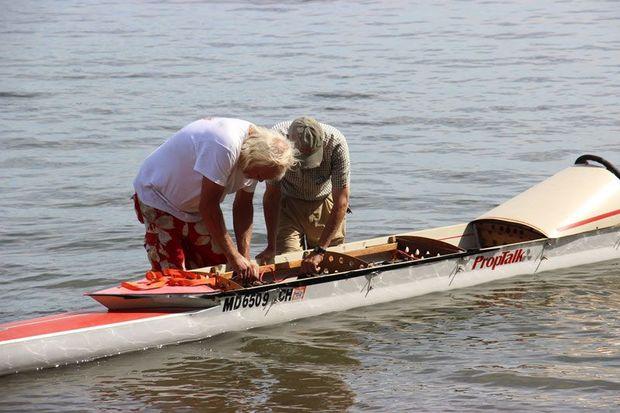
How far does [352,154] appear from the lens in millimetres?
18047

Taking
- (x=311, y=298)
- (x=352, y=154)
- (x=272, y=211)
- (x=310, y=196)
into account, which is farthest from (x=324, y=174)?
(x=352, y=154)

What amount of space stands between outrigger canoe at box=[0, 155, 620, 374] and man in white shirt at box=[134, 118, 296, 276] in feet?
0.83

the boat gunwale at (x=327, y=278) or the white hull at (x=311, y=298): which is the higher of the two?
the boat gunwale at (x=327, y=278)

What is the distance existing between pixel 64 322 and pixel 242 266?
1.32 m

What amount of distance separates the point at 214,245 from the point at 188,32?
79.3 feet

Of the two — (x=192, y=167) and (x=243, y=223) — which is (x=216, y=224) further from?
(x=243, y=223)

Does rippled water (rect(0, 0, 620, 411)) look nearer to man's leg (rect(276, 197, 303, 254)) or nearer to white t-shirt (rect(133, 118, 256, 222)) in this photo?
man's leg (rect(276, 197, 303, 254))

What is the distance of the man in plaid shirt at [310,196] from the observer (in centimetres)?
931

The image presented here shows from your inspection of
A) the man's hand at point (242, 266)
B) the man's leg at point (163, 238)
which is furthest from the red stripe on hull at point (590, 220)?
the man's leg at point (163, 238)

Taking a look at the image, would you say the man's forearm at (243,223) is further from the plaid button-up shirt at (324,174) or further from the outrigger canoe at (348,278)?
the plaid button-up shirt at (324,174)

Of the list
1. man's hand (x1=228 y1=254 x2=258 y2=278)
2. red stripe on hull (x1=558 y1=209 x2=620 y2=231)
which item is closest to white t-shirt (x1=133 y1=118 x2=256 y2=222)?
man's hand (x1=228 y1=254 x2=258 y2=278)

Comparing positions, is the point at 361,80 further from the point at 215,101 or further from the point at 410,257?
the point at 410,257

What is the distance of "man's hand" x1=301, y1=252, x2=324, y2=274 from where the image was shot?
9789 mm

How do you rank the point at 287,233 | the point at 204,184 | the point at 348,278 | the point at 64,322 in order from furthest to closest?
1. the point at 287,233
2. the point at 348,278
3. the point at 64,322
4. the point at 204,184
